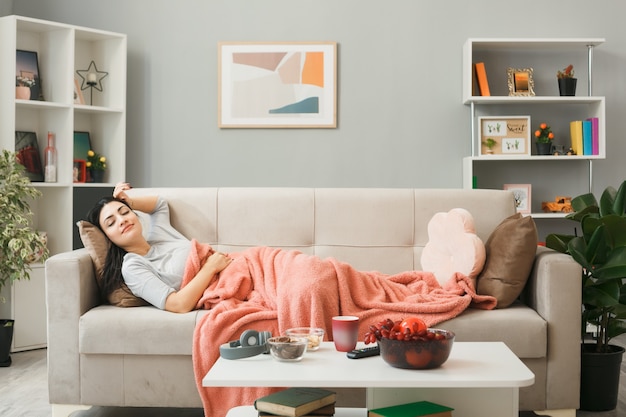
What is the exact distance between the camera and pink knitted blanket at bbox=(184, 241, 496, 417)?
8.66 ft

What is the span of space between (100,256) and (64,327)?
1.07 feet

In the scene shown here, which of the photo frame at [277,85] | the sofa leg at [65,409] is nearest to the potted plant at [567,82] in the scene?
the photo frame at [277,85]

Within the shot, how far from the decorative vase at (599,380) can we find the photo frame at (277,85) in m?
2.27

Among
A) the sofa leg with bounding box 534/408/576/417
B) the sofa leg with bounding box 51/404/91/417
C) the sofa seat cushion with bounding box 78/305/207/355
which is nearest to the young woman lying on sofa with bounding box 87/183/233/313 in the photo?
the sofa seat cushion with bounding box 78/305/207/355

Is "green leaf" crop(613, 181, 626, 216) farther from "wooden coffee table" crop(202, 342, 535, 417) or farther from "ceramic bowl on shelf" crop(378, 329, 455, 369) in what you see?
"ceramic bowl on shelf" crop(378, 329, 455, 369)

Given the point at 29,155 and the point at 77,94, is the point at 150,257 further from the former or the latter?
the point at 77,94

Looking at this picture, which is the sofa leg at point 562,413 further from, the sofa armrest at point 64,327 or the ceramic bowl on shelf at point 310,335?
the sofa armrest at point 64,327

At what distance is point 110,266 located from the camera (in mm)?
2990

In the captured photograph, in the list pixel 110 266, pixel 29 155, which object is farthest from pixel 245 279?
pixel 29 155

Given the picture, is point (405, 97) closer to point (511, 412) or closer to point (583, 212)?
point (583, 212)

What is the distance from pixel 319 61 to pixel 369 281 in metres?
2.15

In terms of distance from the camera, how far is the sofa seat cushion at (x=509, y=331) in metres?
2.71

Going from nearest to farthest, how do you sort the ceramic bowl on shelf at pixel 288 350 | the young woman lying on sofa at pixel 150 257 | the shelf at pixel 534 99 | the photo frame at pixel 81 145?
1. the ceramic bowl on shelf at pixel 288 350
2. the young woman lying on sofa at pixel 150 257
3. the shelf at pixel 534 99
4. the photo frame at pixel 81 145

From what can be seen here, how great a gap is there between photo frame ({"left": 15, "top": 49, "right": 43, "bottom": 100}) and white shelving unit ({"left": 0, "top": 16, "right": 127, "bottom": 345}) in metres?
0.05
